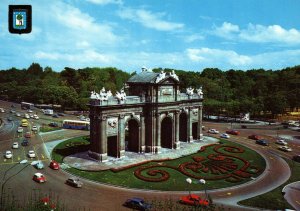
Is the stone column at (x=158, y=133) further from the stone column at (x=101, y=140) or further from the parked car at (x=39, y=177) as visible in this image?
the parked car at (x=39, y=177)

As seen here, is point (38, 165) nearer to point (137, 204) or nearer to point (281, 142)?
point (137, 204)

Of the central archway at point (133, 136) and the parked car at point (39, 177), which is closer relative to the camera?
the parked car at point (39, 177)

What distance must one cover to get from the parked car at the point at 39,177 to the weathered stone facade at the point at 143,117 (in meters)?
15.6

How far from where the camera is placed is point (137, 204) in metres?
50.5

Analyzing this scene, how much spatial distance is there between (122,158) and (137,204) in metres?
27.7

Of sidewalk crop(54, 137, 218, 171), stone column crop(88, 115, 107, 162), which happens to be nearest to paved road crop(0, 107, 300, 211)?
sidewalk crop(54, 137, 218, 171)

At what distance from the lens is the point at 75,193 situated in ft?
185

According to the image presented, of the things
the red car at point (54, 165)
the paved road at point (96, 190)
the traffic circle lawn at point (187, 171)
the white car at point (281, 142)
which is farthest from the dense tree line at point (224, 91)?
the red car at point (54, 165)

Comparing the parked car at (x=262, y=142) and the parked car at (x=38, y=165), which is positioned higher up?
the parked car at (x=262, y=142)

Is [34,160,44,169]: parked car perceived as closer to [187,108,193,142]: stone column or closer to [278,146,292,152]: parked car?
[187,108,193,142]: stone column

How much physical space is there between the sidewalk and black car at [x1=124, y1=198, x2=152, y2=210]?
62.9 ft

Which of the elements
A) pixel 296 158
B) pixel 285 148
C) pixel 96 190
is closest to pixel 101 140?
pixel 96 190

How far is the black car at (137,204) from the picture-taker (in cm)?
5022

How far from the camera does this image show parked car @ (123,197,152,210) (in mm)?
50219
